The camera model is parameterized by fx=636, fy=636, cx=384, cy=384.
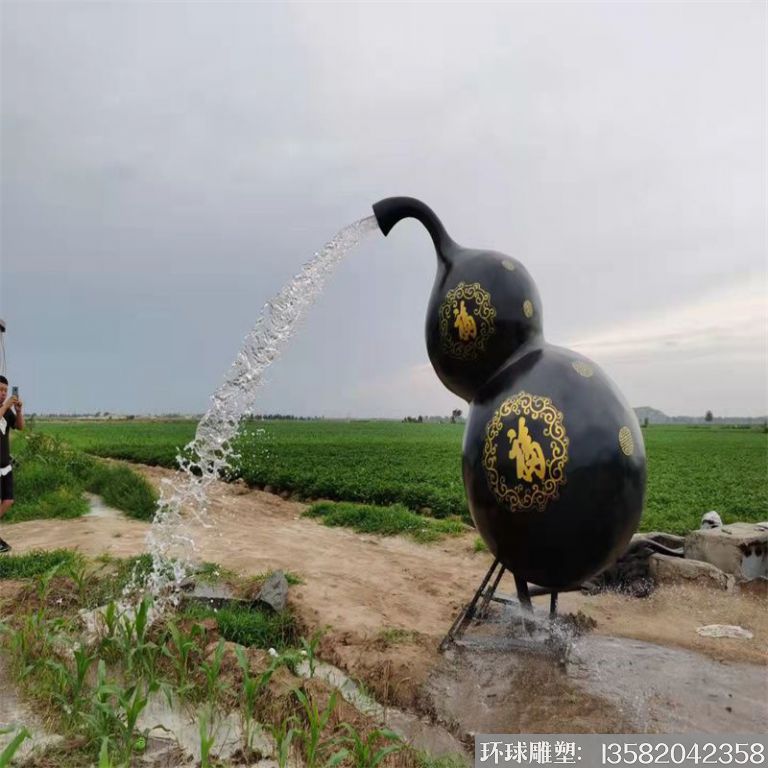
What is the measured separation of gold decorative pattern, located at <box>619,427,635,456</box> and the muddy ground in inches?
61.6

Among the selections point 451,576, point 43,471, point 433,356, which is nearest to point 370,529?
point 451,576

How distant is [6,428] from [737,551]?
788 cm

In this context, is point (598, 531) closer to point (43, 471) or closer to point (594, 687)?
point (594, 687)

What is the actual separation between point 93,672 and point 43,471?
8.98m

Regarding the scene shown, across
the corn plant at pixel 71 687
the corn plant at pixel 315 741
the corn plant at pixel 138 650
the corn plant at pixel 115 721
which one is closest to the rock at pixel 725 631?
the corn plant at pixel 315 741

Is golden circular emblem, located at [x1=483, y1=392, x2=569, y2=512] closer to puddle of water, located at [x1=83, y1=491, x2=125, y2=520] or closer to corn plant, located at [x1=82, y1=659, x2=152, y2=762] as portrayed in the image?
corn plant, located at [x1=82, y1=659, x2=152, y2=762]

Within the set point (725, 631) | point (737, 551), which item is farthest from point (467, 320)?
point (737, 551)

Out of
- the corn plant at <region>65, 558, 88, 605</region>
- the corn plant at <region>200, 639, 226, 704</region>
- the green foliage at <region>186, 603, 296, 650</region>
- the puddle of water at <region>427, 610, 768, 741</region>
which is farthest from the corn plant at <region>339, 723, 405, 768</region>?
the corn plant at <region>65, 558, 88, 605</region>

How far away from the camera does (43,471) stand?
1177 cm

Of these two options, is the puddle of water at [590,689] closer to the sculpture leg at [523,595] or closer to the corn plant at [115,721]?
the sculpture leg at [523,595]

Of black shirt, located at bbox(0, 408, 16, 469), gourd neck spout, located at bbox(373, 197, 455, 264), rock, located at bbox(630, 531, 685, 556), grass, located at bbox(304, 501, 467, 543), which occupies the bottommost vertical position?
grass, located at bbox(304, 501, 467, 543)

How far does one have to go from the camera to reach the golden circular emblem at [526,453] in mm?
3695

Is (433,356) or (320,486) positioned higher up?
(433,356)

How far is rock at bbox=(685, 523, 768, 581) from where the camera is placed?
6.57 meters
